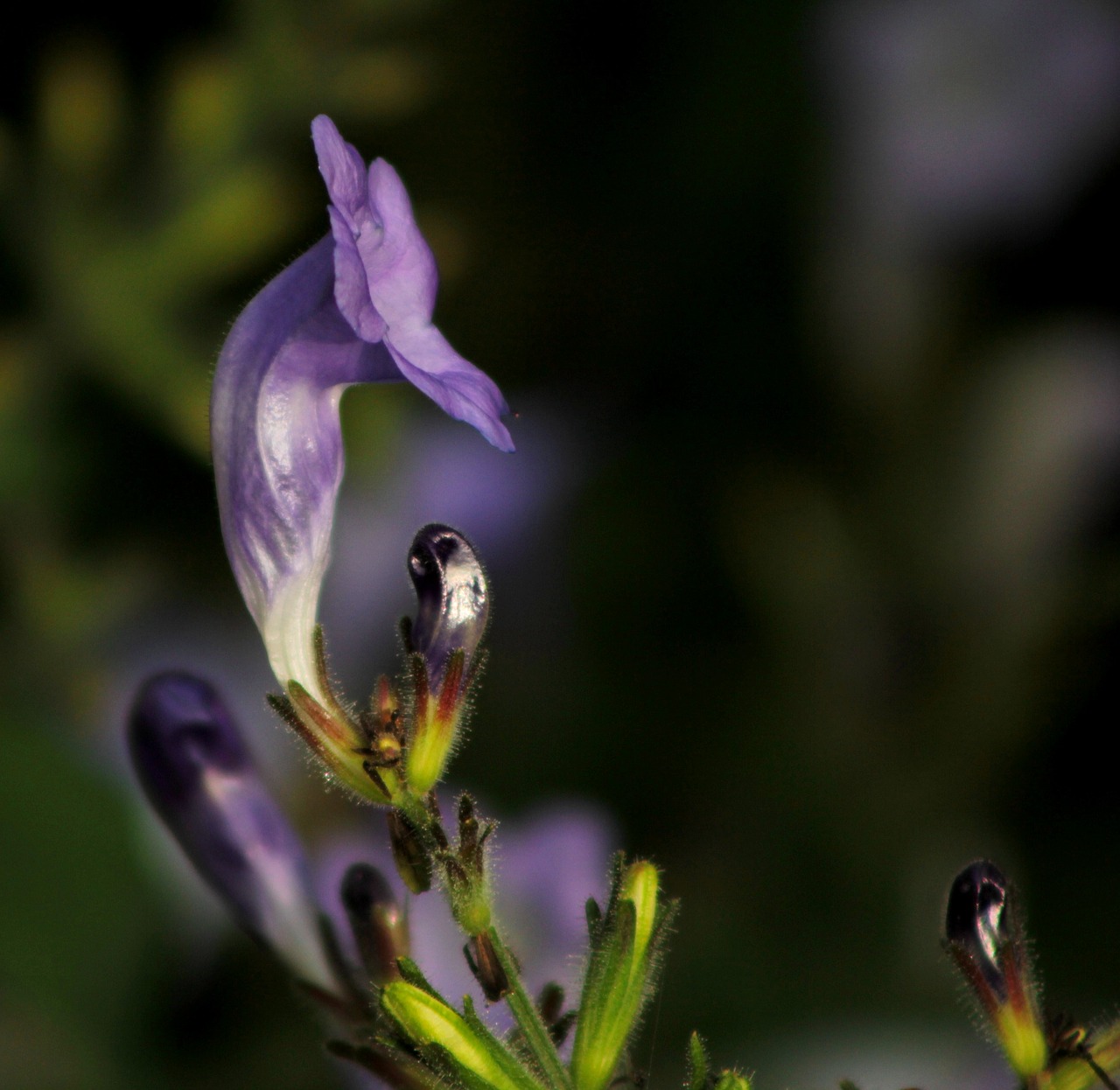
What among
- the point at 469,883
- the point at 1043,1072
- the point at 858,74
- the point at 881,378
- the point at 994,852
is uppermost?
the point at 858,74

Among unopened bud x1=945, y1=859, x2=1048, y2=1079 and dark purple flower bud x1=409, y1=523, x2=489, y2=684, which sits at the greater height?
dark purple flower bud x1=409, y1=523, x2=489, y2=684

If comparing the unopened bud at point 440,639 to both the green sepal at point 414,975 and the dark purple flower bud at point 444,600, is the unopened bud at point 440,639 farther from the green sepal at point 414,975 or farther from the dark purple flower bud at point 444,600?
the green sepal at point 414,975

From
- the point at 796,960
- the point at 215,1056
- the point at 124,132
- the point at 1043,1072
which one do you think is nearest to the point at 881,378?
the point at 796,960

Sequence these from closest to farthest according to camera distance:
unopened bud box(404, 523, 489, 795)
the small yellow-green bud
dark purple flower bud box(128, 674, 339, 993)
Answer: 1. the small yellow-green bud
2. unopened bud box(404, 523, 489, 795)
3. dark purple flower bud box(128, 674, 339, 993)

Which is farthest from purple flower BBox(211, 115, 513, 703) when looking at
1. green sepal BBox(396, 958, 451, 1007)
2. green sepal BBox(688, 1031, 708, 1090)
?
green sepal BBox(688, 1031, 708, 1090)

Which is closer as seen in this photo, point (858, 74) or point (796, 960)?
point (796, 960)

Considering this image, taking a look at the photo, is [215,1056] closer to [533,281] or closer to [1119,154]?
[533,281]

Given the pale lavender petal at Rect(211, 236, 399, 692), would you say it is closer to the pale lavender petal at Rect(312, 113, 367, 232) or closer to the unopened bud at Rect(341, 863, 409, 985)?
the pale lavender petal at Rect(312, 113, 367, 232)
